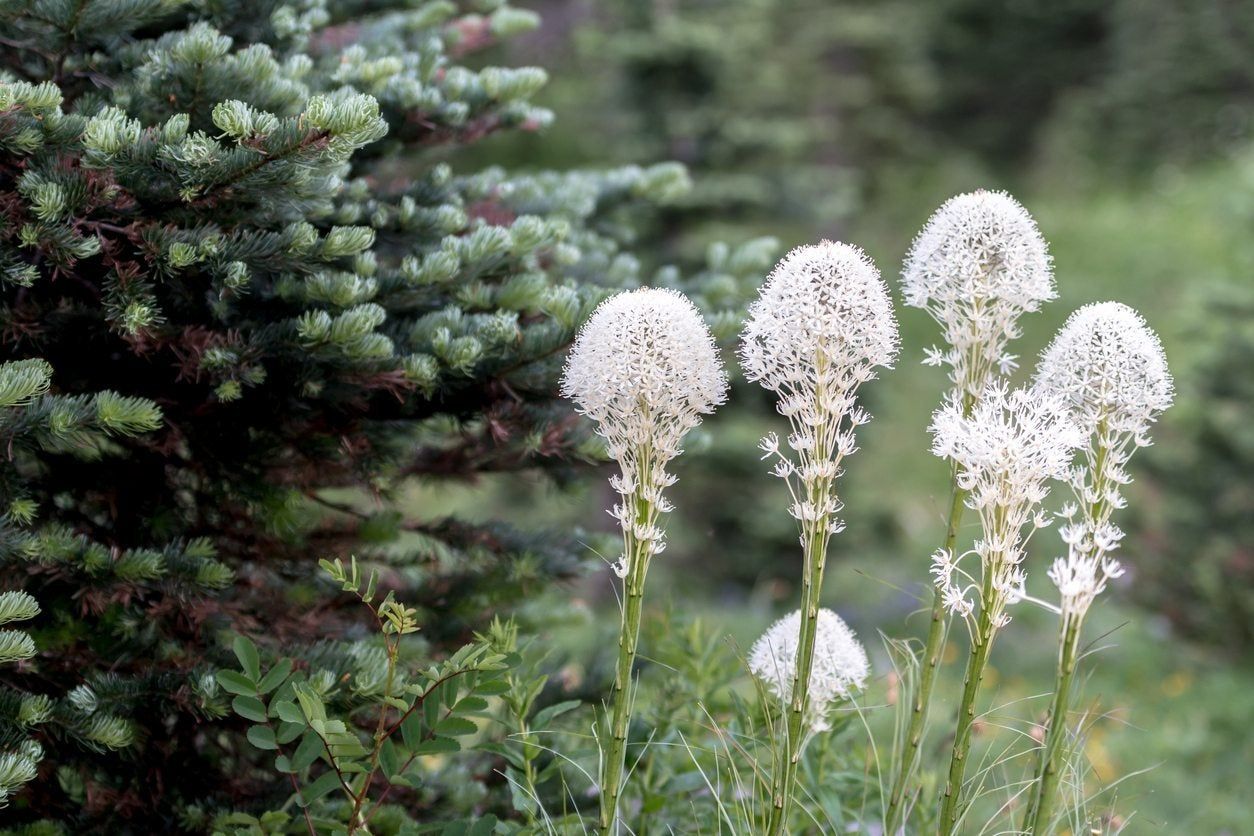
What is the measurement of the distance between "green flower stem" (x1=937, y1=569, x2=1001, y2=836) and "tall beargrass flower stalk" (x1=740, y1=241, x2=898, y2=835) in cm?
24

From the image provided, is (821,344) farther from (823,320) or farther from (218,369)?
(218,369)

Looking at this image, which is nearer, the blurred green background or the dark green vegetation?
the dark green vegetation

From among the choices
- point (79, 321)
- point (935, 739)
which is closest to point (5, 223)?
point (79, 321)

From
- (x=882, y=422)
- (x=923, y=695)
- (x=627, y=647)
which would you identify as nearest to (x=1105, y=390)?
(x=923, y=695)

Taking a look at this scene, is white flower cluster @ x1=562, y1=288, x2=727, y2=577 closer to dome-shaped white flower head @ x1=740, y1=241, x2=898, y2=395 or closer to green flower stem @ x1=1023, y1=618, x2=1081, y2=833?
dome-shaped white flower head @ x1=740, y1=241, x2=898, y2=395

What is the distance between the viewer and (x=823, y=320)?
5.24 feet

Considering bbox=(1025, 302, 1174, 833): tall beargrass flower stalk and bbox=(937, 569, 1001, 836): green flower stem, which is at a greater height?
bbox=(1025, 302, 1174, 833): tall beargrass flower stalk

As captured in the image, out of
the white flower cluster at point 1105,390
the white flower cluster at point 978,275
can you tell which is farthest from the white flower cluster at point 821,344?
the white flower cluster at point 1105,390

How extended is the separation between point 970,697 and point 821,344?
582 millimetres

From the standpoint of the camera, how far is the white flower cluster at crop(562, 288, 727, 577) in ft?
5.34

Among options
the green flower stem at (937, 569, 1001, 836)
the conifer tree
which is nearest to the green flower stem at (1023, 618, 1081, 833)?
the green flower stem at (937, 569, 1001, 836)

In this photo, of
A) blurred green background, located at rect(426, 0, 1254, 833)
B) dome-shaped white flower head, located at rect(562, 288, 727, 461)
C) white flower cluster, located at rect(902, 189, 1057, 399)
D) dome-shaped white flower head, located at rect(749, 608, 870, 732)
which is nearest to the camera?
dome-shaped white flower head, located at rect(562, 288, 727, 461)

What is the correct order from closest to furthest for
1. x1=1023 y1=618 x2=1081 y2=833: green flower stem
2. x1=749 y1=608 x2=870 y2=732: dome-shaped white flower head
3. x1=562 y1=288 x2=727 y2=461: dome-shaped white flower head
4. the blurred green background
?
1. x1=1023 y1=618 x2=1081 y2=833: green flower stem
2. x1=562 y1=288 x2=727 y2=461: dome-shaped white flower head
3. x1=749 y1=608 x2=870 y2=732: dome-shaped white flower head
4. the blurred green background

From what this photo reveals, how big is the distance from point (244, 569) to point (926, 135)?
625 inches
